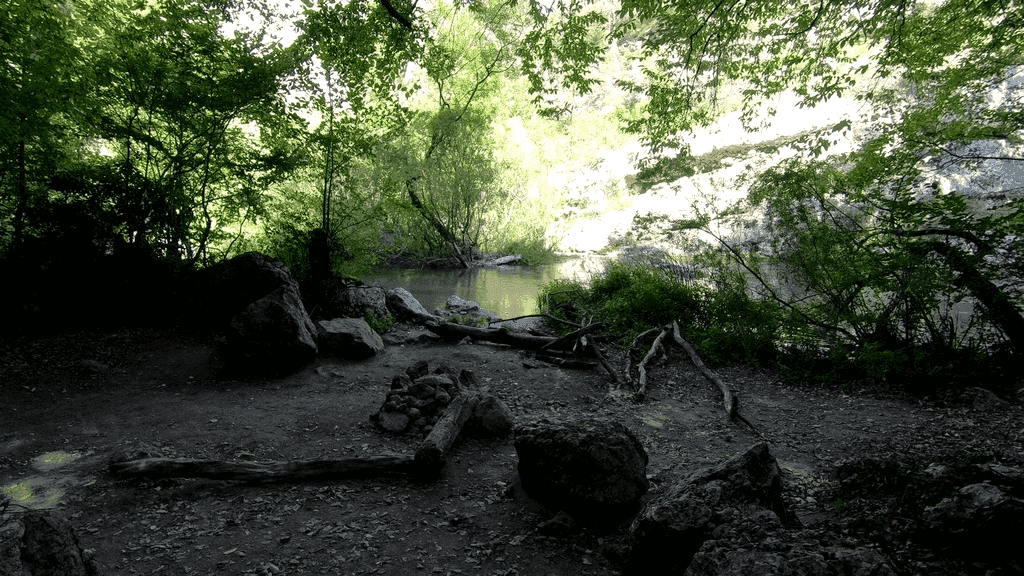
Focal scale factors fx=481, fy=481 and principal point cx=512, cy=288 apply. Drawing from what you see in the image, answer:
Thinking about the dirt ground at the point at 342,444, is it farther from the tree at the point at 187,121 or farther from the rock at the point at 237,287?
the tree at the point at 187,121

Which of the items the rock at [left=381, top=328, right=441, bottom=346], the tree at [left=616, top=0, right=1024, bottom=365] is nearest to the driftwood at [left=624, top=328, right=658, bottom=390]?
the tree at [left=616, top=0, right=1024, bottom=365]

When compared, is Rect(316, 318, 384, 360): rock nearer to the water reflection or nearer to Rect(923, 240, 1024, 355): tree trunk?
the water reflection

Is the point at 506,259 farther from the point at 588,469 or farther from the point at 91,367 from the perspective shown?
the point at 588,469

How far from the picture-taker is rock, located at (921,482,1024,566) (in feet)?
6.23

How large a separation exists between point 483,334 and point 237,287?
13.6ft

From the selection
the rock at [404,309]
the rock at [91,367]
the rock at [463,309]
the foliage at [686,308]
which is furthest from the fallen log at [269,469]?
the rock at [463,309]

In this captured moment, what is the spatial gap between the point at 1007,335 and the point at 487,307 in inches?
472

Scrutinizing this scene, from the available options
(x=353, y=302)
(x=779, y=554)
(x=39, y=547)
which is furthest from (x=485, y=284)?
(x=779, y=554)

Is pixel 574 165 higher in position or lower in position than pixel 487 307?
higher

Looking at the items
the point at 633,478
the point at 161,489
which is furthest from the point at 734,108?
the point at 161,489

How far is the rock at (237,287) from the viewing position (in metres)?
7.50

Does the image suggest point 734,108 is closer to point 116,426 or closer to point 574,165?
point 116,426

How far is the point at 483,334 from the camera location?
29.6 ft

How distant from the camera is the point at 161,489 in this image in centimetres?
366
